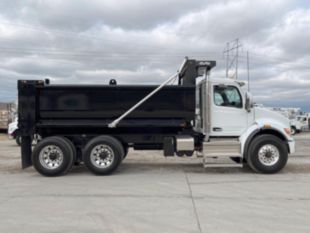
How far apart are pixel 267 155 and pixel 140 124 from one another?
369 centimetres

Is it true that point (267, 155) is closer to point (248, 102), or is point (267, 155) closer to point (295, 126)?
point (248, 102)

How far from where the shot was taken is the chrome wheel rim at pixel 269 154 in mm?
10594

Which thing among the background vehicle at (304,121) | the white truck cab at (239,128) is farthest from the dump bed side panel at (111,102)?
the background vehicle at (304,121)

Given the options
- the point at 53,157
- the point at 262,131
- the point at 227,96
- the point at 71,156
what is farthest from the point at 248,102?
the point at 53,157

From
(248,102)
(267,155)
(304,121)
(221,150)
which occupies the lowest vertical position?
(267,155)

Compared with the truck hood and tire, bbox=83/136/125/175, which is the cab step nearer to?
the truck hood

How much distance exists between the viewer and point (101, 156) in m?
10.4

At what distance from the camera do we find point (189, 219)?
237 inches

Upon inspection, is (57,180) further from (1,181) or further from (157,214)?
(157,214)

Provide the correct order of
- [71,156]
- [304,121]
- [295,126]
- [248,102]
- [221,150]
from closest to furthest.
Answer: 1. [71,156]
2. [221,150]
3. [248,102]
4. [295,126]
5. [304,121]

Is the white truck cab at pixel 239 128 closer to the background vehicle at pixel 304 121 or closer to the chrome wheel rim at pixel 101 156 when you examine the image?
the chrome wheel rim at pixel 101 156

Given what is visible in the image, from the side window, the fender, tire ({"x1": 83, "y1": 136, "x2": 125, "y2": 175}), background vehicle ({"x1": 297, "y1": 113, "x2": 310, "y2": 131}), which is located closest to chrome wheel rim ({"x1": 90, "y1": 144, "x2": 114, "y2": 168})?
tire ({"x1": 83, "y1": 136, "x2": 125, "y2": 175})

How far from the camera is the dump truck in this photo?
34.2 feet

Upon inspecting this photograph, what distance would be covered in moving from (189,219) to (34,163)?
580 centimetres
